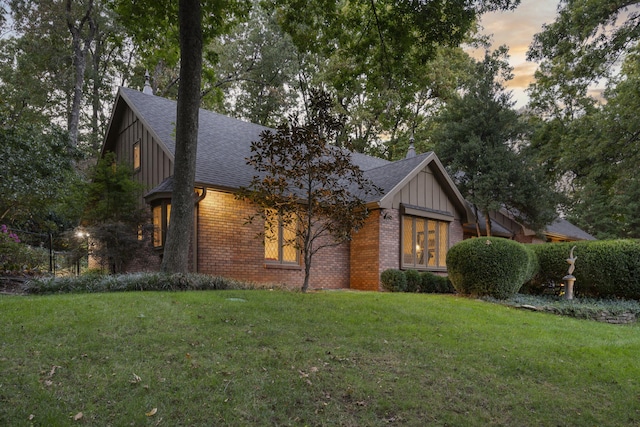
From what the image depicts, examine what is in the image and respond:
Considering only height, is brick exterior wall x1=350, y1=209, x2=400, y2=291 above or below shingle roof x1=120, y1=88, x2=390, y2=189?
below

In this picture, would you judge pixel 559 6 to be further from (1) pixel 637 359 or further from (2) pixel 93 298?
(2) pixel 93 298

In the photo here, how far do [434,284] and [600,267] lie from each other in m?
4.48

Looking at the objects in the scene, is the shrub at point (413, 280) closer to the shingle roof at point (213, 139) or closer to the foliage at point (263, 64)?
the shingle roof at point (213, 139)

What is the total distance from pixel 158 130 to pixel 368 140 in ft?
67.9

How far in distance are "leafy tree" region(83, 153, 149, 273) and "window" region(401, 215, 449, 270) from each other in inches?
327

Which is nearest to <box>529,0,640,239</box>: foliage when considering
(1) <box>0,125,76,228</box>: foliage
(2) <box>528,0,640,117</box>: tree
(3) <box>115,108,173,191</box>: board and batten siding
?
(2) <box>528,0,640,117</box>: tree

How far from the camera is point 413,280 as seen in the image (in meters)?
13.5

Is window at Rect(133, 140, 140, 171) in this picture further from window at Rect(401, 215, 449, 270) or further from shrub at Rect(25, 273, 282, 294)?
window at Rect(401, 215, 449, 270)

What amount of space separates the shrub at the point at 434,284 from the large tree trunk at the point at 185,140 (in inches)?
291

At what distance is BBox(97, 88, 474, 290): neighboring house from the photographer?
1224 centimetres

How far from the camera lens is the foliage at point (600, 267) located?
11.8 metres

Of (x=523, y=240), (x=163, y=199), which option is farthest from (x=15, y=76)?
(x=523, y=240)

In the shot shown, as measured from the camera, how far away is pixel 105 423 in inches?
141

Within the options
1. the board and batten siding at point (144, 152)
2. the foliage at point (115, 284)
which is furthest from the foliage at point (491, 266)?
the board and batten siding at point (144, 152)
